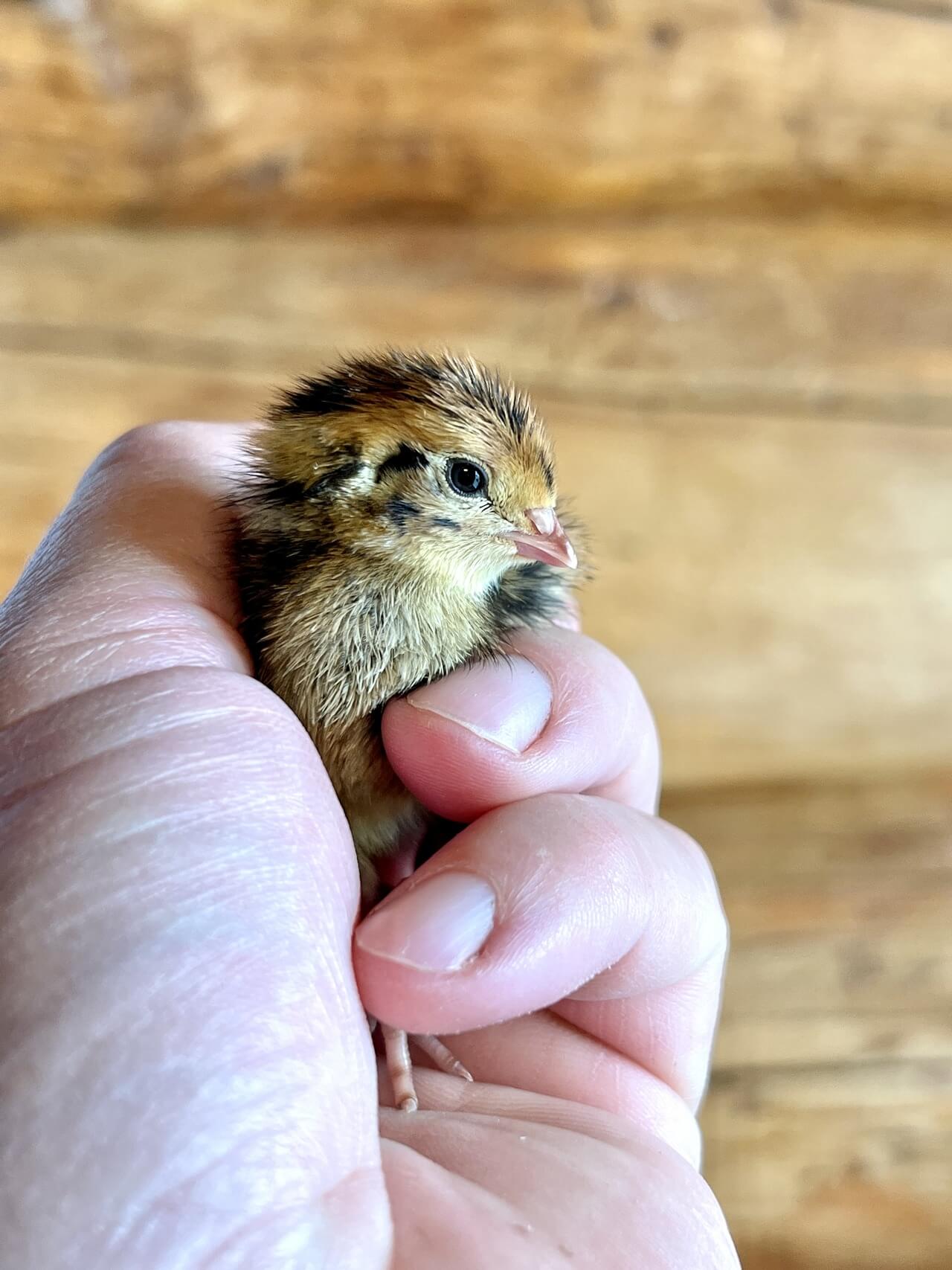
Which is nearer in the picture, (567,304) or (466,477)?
(466,477)

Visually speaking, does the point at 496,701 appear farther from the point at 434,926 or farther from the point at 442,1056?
the point at 442,1056

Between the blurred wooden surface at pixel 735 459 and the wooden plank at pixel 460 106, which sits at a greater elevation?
the wooden plank at pixel 460 106

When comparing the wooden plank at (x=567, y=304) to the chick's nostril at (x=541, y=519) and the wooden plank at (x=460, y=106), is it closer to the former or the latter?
the wooden plank at (x=460, y=106)

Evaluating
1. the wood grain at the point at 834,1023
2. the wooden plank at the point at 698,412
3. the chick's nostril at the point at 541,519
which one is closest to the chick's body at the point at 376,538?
the chick's nostril at the point at 541,519

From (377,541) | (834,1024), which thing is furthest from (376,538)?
(834,1024)

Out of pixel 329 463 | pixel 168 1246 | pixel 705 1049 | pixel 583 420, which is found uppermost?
pixel 329 463

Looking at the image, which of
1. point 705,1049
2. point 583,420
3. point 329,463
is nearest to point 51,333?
point 583,420

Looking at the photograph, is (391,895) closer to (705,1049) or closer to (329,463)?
(329,463)
